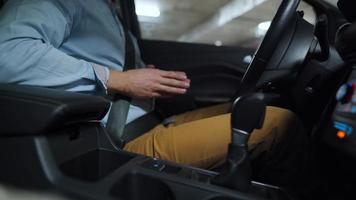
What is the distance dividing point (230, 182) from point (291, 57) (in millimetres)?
398

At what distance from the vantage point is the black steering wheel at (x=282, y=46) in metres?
0.76

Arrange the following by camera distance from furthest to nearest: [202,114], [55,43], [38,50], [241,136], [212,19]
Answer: [212,19] → [202,114] → [55,43] → [38,50] → [241,136]

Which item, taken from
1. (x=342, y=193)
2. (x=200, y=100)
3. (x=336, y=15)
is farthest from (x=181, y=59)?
A: (x=342, y=193)

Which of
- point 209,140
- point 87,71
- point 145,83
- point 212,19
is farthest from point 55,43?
point 212,19

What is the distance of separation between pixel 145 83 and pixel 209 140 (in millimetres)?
213

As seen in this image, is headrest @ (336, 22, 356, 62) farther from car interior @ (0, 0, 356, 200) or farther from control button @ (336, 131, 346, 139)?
control button @ (336, 131, 346, 139)

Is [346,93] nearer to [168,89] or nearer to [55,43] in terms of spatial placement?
[168,89]

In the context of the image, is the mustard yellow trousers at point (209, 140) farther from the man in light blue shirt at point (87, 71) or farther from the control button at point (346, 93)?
the control button at point (346, 93)

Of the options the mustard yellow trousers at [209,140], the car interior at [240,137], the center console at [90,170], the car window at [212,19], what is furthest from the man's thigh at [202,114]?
the car window at [212,19]

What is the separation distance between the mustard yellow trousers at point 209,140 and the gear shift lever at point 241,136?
0.17 metres

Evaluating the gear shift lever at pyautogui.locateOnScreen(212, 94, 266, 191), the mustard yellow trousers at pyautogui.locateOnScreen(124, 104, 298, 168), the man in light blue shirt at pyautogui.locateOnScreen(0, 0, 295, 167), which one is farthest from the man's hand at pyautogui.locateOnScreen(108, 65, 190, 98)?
the gear shift lever at pyautogui.locateOnScreen(212, 94, 266, 191)

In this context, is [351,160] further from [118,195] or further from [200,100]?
[200,100]

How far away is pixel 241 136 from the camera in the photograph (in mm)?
550

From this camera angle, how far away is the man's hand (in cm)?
83
